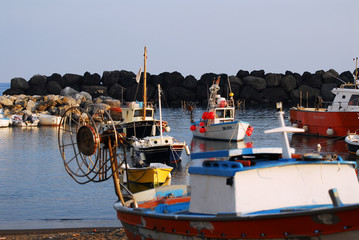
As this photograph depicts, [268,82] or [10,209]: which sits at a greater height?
[268,82]

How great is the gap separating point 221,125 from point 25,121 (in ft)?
107

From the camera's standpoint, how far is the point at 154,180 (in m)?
24.5

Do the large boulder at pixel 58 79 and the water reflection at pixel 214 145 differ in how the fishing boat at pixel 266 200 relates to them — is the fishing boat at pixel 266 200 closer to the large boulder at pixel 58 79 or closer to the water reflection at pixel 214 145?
the water reflection at pixel 214 145

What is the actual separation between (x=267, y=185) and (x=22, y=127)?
61549 millimetres

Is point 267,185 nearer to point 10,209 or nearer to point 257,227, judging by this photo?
point 257,227

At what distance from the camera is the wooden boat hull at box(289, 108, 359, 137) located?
42.7 meters

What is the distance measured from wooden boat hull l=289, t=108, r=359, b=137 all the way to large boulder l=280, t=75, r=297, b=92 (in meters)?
68.6

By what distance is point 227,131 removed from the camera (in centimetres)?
4750

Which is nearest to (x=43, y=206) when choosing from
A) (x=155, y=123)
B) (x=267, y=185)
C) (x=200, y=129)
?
(x=267, y=185)

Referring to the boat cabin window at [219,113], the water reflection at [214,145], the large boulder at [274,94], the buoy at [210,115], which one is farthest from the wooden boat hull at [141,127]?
the large boulder at [274,94]

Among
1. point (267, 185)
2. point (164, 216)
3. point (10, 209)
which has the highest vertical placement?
point (267, 185)

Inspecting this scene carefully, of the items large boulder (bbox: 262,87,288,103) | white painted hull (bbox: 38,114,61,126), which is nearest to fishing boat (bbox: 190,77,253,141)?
white painted hull (bbox: 38,114,61,126)

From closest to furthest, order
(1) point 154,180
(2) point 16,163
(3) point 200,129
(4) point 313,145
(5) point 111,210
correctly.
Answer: (5) point 111,210
(1) point 154,180
(2) point 16,163
(4) point 313,145
(3) point 200,129

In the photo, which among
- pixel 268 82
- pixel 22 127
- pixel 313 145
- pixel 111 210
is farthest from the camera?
pixel 268 82
